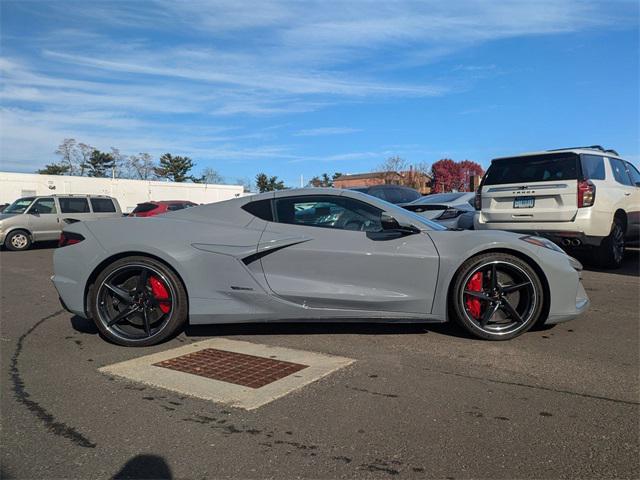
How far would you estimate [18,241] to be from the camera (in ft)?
49.1

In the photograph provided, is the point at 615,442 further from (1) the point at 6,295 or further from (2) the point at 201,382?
(1) the point at 6,295

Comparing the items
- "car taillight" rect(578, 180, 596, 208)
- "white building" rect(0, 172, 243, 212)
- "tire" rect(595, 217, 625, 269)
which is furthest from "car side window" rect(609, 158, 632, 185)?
"white building" rect(0, 172, 243, 212)

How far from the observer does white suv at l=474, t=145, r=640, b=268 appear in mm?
7285

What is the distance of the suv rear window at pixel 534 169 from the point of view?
7.41 metres

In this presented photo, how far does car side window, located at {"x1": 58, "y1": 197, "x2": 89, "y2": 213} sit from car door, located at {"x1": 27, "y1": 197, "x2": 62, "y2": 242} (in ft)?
0.80

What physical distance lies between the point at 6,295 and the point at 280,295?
496 centimetres

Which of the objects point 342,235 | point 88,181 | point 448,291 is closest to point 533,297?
point 448,291

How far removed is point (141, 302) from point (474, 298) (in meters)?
2.97

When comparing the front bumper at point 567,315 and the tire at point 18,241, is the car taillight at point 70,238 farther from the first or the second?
the tire at point 18,241

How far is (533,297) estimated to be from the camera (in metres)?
4.36

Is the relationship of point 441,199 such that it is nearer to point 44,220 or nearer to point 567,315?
point 567,315

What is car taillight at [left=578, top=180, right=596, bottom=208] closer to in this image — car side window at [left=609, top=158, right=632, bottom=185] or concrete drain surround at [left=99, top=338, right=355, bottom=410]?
car side window at [left=609, top=158, right=632, bottom=185]

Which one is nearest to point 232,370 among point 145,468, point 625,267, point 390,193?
point 145,468

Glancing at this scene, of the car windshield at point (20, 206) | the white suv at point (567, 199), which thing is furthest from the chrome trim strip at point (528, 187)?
the car windshield at point (20, 206)
